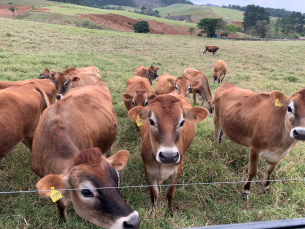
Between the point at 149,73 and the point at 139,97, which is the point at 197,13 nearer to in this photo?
the point at 149,73

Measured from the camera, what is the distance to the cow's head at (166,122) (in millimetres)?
2715

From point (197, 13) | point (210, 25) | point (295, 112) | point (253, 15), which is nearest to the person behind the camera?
point (295, 112)

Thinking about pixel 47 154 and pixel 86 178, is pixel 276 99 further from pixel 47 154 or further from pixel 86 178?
pixel 47 154

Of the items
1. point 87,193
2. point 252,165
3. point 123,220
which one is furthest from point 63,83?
point 123,220

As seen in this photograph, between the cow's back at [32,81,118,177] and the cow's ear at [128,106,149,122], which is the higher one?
the cow's ear at [128,106,149,122]

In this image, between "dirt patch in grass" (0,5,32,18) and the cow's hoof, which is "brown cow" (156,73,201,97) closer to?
the cow's hoof

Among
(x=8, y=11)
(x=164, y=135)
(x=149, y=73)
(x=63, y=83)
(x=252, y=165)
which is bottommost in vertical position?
Answer: (x=252, y=165)

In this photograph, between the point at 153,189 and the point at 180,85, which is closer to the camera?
the point at 153,189

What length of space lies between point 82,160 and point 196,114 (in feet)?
5.87

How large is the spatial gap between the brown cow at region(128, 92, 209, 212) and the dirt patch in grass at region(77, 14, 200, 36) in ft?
145

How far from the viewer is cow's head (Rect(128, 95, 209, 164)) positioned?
272cm

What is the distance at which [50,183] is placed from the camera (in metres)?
2.25

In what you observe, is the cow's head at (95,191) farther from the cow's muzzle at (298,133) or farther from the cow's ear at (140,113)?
the cow's muzzle at (298,133)

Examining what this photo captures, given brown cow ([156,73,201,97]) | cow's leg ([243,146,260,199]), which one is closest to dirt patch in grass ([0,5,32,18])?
brown cow ([156,73,201,97])
